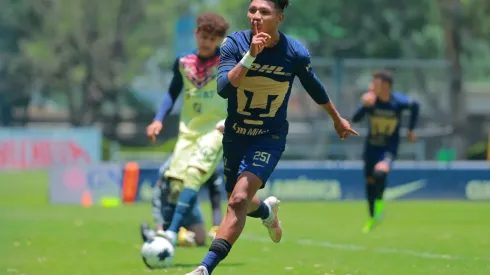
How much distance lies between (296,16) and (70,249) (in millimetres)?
44721

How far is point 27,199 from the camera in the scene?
2527 centimetres

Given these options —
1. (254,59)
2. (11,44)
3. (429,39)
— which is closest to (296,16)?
(429,39)

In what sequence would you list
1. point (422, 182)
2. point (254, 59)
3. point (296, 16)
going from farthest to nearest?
point (296, 16)
point (422, 182)
point (254, 59)

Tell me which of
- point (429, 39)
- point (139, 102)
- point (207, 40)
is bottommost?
point (139, 102)

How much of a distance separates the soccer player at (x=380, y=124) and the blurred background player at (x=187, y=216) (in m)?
3.71

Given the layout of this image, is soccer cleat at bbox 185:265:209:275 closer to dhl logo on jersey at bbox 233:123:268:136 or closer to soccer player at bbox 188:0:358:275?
soccer player at bbox 188:0:358:275

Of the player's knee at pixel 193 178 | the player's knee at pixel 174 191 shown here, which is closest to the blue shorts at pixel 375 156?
the player's knee at pixel 174 191

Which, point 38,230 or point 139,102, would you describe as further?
point 139,102

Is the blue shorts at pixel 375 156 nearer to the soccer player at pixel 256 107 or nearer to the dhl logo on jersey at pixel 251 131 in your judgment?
the soccer player at pixel 256 107

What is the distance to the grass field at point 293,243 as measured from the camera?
A: 431 inches

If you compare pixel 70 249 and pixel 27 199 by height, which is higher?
pixel 70 249

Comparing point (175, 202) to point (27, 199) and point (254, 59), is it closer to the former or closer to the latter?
point (254, 59)

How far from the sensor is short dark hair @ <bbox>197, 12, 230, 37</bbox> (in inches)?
474

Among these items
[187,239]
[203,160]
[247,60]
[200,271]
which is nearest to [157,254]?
[203,160]
